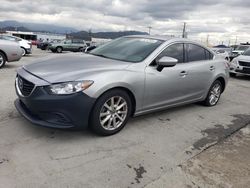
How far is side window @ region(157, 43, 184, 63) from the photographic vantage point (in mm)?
4747

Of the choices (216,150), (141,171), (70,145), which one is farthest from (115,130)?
(216,150)

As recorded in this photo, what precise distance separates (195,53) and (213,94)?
1.21 m

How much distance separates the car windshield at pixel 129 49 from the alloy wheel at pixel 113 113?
797 mm

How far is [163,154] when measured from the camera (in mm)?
3646

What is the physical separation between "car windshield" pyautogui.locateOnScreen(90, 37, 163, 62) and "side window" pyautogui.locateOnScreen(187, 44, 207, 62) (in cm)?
80

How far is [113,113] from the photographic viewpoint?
13.1 feet

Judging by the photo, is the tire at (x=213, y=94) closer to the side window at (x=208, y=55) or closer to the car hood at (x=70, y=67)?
the side window at (x=208, y=55)

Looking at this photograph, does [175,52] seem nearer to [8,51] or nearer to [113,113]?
[113,113]

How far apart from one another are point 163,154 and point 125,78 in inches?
46.8

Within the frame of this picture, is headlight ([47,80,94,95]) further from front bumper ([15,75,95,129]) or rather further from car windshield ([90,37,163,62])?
car windshield ([90,37,163,62])

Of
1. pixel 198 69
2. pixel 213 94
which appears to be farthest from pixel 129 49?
pixel 213 94

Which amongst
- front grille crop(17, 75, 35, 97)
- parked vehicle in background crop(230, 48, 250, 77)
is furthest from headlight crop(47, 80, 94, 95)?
parked vehicle in background crop(230, 48, 250, 77)

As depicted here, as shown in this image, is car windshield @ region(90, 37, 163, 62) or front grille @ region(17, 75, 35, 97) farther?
car windshield @ region(90, 37, 163, 62)

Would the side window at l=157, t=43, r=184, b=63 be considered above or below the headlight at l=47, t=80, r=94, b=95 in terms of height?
above
